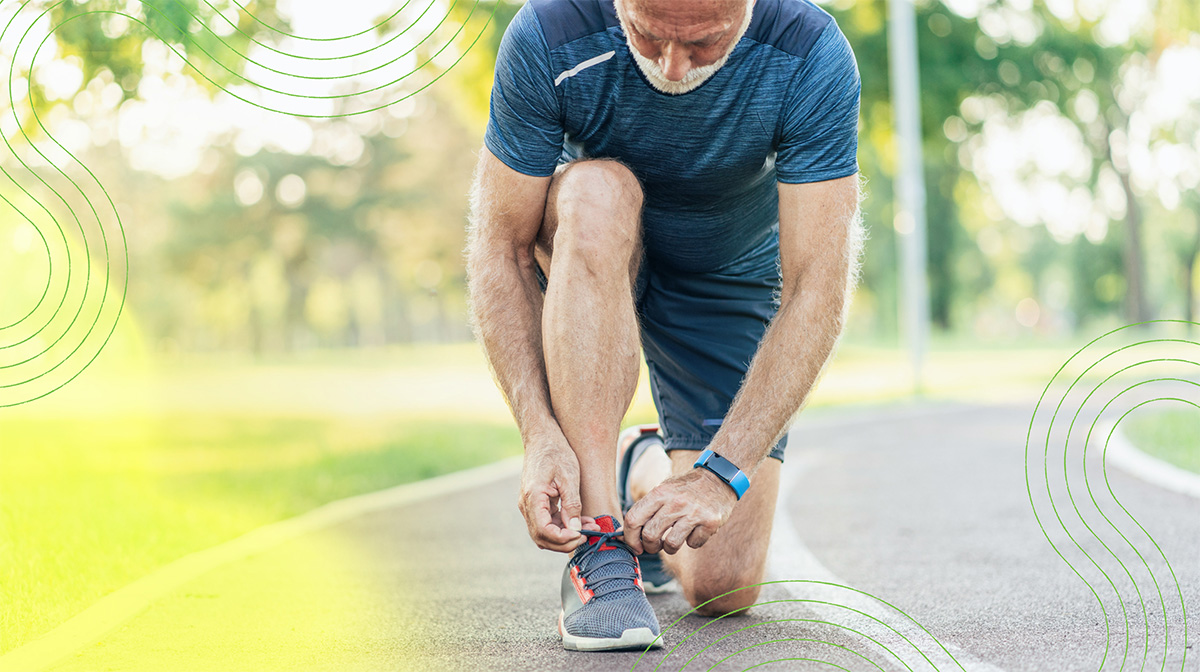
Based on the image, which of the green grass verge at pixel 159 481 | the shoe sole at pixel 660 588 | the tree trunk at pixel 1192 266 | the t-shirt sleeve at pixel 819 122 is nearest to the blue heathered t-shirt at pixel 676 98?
the t-shirt sleeve at pixel 819 122

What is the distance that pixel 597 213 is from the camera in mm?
2945

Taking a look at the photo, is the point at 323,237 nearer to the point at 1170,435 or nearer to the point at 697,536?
the point at 1170,435

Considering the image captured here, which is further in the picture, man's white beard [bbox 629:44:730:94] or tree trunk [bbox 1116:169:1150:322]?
tree trunk [bbox 1116:169:1150:322]

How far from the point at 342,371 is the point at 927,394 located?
23198 mm

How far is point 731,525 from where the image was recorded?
368cm

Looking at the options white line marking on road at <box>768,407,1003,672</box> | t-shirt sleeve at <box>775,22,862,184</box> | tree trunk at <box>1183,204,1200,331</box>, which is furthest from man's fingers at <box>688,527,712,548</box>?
tree trunk at <box>1183,204,1200,331</box>

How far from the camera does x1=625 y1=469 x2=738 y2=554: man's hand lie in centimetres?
268

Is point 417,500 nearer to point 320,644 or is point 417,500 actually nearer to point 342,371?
point 320,644

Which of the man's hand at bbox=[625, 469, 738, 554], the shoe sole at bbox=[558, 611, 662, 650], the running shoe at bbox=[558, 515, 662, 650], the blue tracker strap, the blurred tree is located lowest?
the shoe sole at bbox=[558, 611, 662, 650]

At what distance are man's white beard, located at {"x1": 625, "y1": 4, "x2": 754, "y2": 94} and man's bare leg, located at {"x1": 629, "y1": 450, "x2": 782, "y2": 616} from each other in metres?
1.33

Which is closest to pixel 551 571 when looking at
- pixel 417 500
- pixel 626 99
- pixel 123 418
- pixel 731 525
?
pixel 731 525

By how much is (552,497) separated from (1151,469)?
16.7 feet

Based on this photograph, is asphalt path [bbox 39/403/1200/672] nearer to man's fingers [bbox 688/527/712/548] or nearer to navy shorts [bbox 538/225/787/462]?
man's fingers [bbox 688/527/712/548]

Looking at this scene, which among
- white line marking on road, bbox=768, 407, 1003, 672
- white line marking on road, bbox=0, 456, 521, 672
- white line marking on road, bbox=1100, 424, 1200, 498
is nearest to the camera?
white line marking on road, bbox=768, 407, 1003, 672
